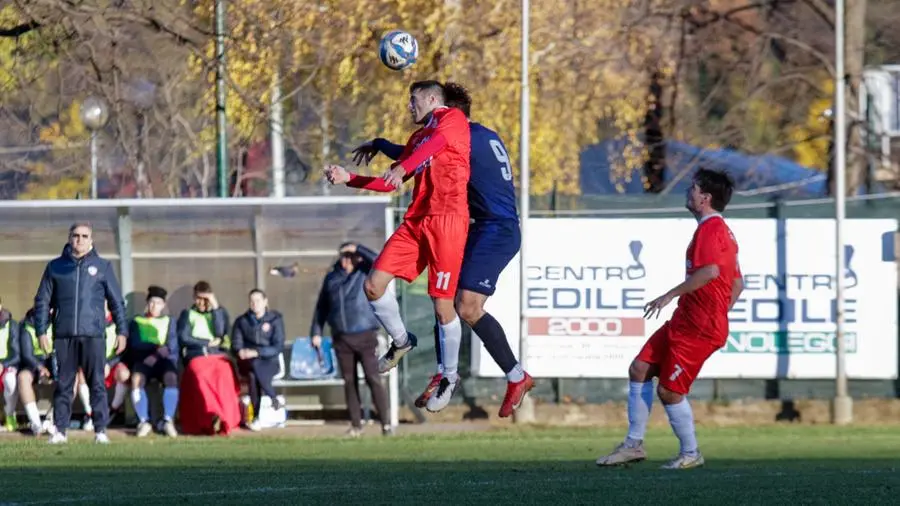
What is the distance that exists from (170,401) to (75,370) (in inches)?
75.5

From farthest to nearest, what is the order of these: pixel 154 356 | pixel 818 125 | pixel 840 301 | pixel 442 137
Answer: pixel 818 125
pixel 840 301
pixel 154 356
pixel 442 137

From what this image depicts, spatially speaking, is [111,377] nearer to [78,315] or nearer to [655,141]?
[78,315]

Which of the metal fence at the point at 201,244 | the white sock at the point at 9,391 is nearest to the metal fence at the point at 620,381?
the metal fence at the point at 201,244

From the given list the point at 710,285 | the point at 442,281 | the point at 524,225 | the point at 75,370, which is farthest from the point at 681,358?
the point at 524,225

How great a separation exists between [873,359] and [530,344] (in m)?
4.28

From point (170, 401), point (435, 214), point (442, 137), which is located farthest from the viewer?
point (170, 401)

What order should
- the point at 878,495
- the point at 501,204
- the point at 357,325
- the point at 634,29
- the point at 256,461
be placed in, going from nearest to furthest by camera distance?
the point at 878,495 < the point at 501,204 < the point at 256,461 < the point at 357,325 < the point at 634,29

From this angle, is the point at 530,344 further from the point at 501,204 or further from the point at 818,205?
the point at 501,204

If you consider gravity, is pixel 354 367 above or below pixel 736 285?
below

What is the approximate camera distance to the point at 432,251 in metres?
11.0

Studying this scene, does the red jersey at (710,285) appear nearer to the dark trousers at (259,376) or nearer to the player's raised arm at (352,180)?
the player's raised arm at (352,180)

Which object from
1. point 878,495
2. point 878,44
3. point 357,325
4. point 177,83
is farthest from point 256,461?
point 878,44

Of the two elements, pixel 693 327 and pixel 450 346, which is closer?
pixel 450 346

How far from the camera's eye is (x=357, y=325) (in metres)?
18.9
